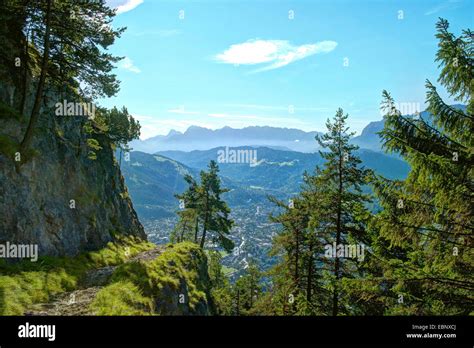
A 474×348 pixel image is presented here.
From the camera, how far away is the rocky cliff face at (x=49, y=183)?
59.0 feet

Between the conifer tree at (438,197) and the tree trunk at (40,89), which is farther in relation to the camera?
the tree trunk at (40,89)

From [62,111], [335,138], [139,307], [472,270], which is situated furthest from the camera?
[62,111]

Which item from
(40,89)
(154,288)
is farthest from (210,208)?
(40,89)

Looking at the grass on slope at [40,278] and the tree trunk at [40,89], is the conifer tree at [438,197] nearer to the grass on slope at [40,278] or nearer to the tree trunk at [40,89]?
the grass on slope at [40,278]

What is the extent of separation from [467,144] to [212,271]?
5967cm

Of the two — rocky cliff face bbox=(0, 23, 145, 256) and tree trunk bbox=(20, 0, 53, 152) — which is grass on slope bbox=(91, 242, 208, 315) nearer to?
rocky cliff face bbox=(0, 23, 145, 256)

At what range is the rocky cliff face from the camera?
17984 millimetres

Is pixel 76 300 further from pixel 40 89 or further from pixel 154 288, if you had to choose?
pixel 40 89

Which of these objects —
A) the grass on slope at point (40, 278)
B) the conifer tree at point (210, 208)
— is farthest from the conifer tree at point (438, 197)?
the conifer tree at point (210, 208)

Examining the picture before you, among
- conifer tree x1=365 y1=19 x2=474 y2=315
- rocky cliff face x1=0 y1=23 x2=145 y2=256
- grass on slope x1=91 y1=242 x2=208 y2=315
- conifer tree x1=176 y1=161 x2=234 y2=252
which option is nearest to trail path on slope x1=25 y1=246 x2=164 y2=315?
grass on slope x1=91 y1=242 x2=208 y2=315

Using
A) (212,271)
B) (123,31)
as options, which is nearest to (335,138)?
(123,31)

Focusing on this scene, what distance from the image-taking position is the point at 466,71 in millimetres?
9609

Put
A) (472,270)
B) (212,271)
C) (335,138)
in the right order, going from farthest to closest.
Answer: (212,271), (335,138), (472,270)

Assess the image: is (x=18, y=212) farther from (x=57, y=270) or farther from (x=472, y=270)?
(x=472, y=270)
